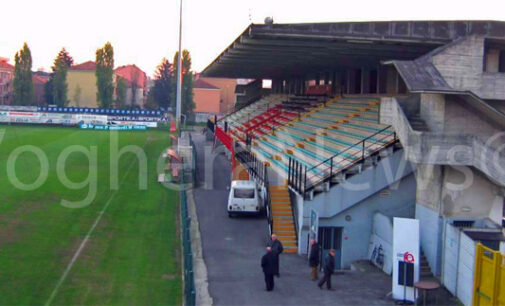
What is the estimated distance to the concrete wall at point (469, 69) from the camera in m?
16.8

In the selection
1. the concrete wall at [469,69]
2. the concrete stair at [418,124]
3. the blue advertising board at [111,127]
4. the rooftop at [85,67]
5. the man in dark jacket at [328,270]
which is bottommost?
the man in dark jacket at [328,270]

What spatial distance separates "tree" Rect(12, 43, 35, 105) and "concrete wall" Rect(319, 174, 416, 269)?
8511 cm

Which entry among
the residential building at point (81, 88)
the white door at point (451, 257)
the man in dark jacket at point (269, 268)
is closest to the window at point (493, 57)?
the white door at point (451, 257)

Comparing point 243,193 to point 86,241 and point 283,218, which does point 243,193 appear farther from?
point 86,241

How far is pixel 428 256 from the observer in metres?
16.5

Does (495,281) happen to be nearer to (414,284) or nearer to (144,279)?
(414,284)

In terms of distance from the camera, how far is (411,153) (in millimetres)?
15719

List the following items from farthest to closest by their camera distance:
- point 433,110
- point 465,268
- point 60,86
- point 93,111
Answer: point 60,86, point 93,111, point 433,110, point 465,268

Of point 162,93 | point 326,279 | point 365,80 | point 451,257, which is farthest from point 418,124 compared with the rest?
point 162,93

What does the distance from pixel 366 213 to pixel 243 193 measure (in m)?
6.34

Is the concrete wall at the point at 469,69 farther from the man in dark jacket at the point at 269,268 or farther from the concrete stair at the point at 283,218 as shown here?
the concrete stair at the point at 283,218

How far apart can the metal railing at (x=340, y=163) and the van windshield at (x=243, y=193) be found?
2.23 metres

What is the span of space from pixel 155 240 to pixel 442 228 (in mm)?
9112

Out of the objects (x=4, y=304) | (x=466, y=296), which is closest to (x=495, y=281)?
(x=466, y=296)
